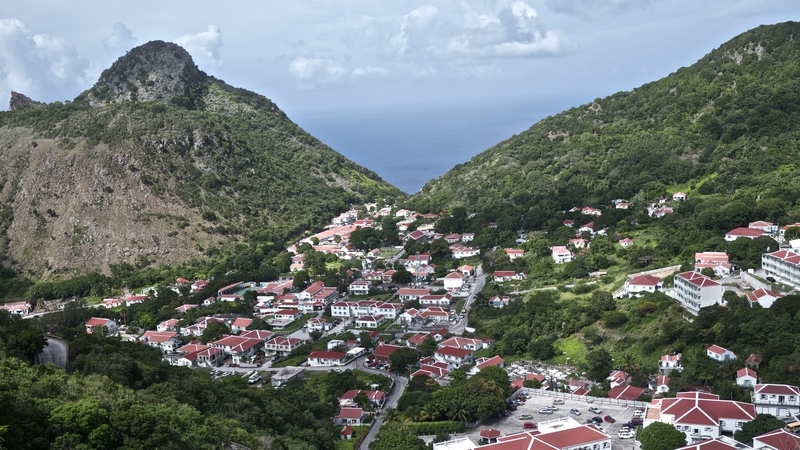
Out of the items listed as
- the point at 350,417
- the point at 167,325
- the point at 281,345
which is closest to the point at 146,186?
the point at 167,325

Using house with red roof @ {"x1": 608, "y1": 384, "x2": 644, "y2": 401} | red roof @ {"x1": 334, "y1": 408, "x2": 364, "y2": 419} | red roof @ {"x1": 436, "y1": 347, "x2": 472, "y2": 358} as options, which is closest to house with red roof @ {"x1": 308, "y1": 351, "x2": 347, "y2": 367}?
red roof @ {"x1": 436, "y1": 347, "x2": 472, "y2": 358}

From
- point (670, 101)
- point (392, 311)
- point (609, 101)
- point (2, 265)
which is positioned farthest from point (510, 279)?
point (2, 265)

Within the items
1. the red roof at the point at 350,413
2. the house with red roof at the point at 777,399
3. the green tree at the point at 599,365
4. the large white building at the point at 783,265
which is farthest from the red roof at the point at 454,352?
the large white building at the point at 783,265

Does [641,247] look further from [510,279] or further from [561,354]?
[561,354]

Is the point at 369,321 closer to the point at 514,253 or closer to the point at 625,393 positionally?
the point at 514,253

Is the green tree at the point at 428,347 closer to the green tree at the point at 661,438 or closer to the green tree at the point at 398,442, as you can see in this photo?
the green tree at the point at 398,442
